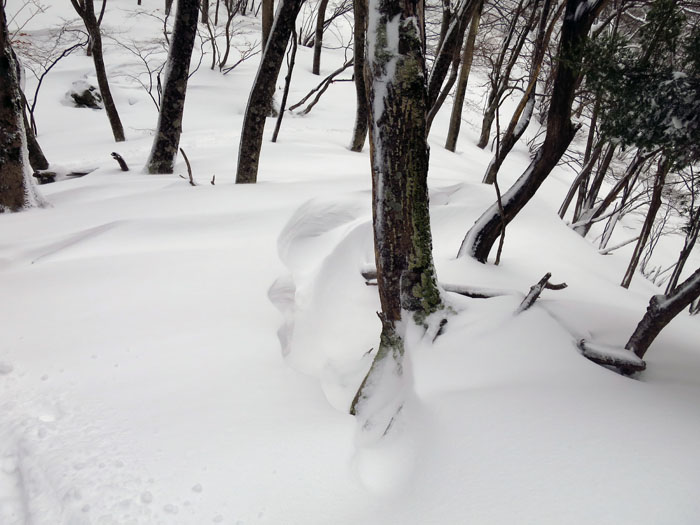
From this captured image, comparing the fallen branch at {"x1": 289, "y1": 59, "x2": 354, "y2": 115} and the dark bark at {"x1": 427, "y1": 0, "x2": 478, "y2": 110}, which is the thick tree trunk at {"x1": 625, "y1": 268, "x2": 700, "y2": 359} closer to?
the dark bark at {"x1": 427, "y1": 0, "x2": 478, "y2": 110}

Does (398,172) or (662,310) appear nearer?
(398,172)

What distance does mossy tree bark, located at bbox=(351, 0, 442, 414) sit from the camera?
173 cm

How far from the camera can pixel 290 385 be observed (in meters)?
2.13

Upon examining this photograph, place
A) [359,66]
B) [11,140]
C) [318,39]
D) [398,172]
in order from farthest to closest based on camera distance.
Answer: [318,39] < [359,66] < [11,140] < [398,172]

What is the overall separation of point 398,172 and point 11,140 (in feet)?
13.3

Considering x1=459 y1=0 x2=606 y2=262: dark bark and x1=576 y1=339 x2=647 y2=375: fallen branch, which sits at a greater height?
x1=459 y1=0 x2=606 y2=262: dark bark

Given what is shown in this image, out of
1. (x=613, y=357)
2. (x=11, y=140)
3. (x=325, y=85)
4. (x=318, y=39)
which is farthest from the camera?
(x=318, y=39)

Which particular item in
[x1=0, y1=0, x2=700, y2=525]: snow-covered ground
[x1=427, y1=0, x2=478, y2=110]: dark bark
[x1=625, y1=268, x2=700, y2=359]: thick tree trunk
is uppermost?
[x1=427, y1=0, x2=478, y2=110]: dark bark

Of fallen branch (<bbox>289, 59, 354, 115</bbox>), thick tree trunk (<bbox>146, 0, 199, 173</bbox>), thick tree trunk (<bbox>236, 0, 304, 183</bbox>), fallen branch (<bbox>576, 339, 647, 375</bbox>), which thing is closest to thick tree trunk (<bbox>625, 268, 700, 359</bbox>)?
fallen branch (<bbox>576, 339, 647, 375</bbox>)

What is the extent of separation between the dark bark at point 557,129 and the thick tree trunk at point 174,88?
395cm

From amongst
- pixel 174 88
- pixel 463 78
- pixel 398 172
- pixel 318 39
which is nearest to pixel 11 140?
pixel 174 88

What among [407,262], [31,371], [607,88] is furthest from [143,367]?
[607,88]

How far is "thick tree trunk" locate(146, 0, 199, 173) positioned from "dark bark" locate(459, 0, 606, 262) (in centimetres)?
395

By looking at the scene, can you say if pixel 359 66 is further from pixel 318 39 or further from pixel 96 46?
pixel 318 39
